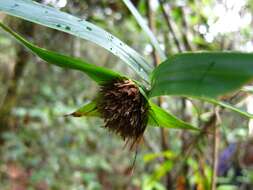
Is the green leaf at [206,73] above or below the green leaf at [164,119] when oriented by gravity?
above

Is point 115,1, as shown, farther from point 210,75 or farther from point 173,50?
point 210,75

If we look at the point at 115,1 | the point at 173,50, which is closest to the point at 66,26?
the point at 115,1

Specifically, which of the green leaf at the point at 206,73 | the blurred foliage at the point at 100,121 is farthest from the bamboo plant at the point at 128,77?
the blurred foliage at the point at 100,121

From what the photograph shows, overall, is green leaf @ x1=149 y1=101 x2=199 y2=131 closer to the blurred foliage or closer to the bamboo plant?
the bamboo plant

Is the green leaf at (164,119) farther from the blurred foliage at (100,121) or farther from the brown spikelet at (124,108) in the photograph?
the blurred foliage at (100,121)

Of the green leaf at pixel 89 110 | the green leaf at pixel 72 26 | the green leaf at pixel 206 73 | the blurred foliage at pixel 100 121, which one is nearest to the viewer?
the green leaf at pixel 206 73

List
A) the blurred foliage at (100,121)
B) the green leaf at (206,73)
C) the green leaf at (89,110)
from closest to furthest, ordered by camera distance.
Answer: the green leaf at (206,73), the green leaf at (89,110), the blurred foliage at (100,121)
